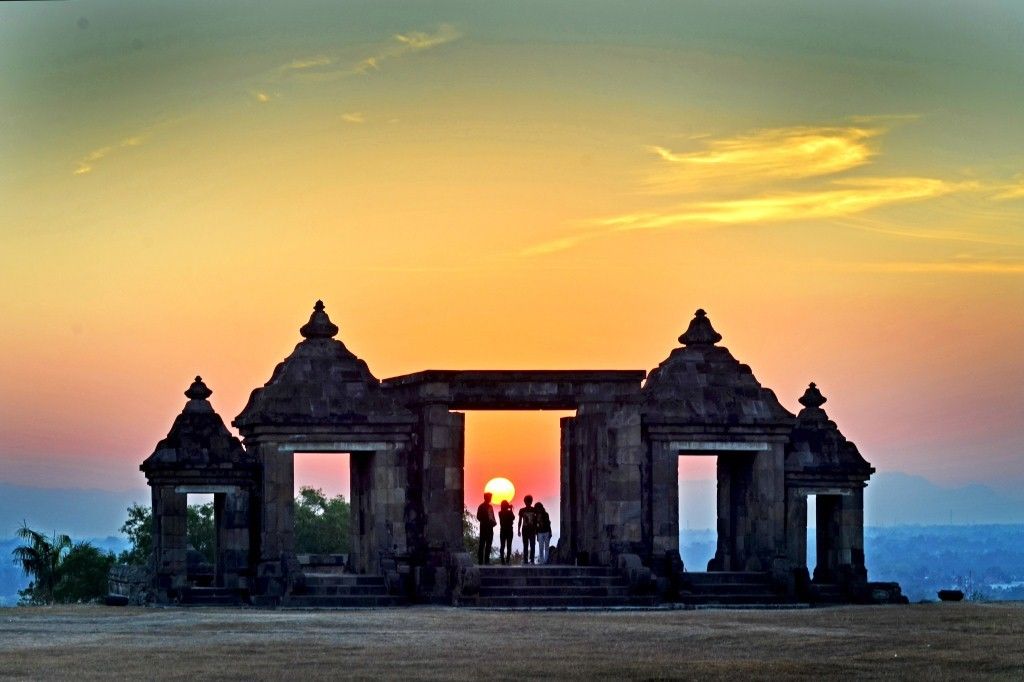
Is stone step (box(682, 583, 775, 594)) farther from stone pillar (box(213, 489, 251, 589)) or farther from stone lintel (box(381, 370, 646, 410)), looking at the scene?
stone pillar (box(213, 489, 251, 589))

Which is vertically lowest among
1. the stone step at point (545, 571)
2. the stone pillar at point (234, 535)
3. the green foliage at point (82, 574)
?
the green foliage at point (82, 574)

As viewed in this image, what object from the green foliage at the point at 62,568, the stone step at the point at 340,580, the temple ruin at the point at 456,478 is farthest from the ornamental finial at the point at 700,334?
the green foliage at the point at 62,568

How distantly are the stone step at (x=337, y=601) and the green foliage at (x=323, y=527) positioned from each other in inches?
1885

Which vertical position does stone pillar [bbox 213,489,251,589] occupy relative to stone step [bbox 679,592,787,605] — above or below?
above

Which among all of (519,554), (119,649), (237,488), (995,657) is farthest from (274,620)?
(519,554)

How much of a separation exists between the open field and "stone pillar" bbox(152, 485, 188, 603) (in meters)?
6.87

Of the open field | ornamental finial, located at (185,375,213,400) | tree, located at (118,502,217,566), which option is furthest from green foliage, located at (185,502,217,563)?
the open field

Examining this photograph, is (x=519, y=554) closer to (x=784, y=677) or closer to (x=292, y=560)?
(x=292, y=560)

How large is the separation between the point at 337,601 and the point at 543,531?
22.5 feet

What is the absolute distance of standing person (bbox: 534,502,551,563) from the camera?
54219mm

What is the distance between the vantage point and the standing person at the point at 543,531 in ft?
178

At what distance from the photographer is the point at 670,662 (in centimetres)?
3328

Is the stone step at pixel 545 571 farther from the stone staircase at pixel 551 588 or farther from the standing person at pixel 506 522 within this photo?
the standing person at pixel 506 522

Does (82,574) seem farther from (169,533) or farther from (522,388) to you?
(522,388)
